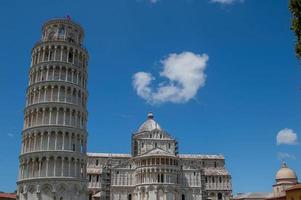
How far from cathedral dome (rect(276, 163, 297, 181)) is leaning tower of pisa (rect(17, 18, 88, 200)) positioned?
48.9m

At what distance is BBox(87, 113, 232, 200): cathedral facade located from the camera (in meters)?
71.2

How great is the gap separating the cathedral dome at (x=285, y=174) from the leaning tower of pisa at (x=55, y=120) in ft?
160

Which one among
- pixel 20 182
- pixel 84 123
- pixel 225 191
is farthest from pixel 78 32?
pixel 225 191

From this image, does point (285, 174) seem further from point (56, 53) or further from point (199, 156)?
point (56, 53)

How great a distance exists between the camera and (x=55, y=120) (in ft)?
143

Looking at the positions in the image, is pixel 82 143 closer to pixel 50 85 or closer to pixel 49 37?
pixel 50 85

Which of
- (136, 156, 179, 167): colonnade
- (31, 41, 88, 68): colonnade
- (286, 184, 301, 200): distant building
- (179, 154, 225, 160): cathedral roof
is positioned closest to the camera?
(31, 41, 88, 68): colonnade

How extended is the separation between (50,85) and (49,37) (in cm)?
780

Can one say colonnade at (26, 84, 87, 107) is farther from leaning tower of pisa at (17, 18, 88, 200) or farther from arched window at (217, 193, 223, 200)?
arched window at (217, 193, 223, 200)

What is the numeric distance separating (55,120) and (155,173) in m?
32.4

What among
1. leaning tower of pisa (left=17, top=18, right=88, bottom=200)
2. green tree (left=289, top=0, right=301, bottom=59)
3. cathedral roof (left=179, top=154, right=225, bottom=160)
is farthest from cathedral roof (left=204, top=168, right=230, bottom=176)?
green tree (left=289, top=0, right=301, bottom=59)

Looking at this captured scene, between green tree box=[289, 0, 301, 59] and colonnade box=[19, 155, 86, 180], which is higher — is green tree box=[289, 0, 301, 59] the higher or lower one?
the higher one

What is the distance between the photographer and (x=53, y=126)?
42.8m

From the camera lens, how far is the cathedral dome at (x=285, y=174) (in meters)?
75.8
